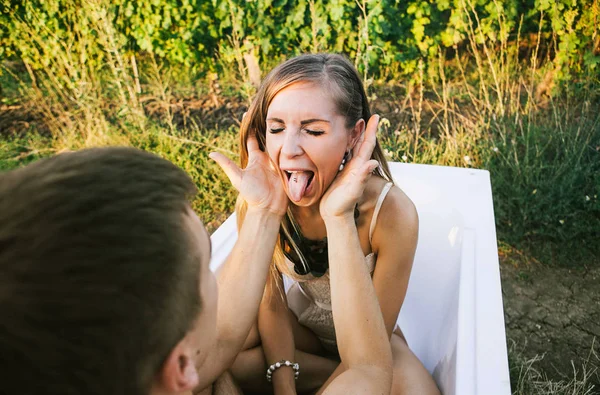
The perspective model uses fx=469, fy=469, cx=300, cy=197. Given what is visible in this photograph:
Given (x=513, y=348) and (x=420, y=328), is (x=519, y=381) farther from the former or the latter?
(x=420, y=328)

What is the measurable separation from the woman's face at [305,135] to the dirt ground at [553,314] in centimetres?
139

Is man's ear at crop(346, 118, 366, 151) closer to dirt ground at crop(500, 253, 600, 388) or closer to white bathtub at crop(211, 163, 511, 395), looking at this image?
white bathtub at crop(211, 163, 511, 395)

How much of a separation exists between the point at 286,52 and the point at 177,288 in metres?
3.55

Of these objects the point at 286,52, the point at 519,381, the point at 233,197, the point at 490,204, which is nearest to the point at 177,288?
the point at 490,204

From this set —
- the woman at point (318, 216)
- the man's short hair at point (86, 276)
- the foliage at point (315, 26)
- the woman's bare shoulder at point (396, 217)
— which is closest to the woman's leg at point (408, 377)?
the woman at point (318, 216)

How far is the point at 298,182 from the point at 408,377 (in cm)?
71

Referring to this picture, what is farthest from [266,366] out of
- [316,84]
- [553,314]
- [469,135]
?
[469,135]

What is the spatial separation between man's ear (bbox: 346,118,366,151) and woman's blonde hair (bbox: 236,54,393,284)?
0.05ft

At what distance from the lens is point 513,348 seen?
224 cm

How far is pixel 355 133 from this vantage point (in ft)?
5.17

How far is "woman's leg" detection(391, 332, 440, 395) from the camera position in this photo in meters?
1.45

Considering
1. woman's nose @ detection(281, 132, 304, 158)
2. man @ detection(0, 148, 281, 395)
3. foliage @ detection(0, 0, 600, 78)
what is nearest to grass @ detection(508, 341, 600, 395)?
woman's nose @ detection(281, 132, 304, 158)

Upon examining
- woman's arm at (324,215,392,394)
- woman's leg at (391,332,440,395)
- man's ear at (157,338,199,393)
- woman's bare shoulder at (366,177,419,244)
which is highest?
man's ear at (157,338,199,393)

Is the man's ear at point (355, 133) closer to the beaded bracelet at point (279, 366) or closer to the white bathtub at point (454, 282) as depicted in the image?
the white bathtub at point (454, 282)
